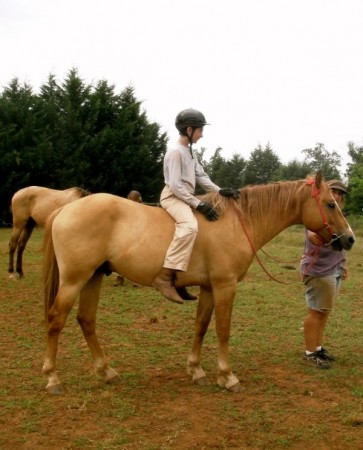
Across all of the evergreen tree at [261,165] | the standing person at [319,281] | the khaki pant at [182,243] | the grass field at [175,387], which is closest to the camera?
the grass field at [175,387]

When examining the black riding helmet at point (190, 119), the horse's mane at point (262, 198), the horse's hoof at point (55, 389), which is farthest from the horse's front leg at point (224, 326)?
the black riding helmet at point (190, 119)

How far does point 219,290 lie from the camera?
505 cm

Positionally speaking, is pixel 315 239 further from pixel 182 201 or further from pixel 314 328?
pixel 182 201

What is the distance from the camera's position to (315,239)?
5602 millimetres

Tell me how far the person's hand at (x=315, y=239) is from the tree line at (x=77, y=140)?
21.6m

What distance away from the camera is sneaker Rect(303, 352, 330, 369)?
573 cm

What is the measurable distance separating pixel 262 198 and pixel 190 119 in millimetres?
1161

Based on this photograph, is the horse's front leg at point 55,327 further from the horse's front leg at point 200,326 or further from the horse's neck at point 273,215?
the horse's neck at point 273,215

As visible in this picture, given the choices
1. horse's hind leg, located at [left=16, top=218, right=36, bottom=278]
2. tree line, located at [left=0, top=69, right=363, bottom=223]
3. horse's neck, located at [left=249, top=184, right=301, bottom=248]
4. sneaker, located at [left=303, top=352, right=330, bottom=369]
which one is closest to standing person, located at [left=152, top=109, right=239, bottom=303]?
horse's neck, located at [left=249, top=184, right=301, bottom=248]

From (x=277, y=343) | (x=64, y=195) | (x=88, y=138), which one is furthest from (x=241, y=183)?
(x=277, y=343)

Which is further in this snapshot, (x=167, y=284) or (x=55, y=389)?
(x=167, y=284)

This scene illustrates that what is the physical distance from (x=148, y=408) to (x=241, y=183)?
47.5 meters

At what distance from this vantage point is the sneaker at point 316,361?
18.8 feet

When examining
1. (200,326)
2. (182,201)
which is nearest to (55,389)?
(200,326)
